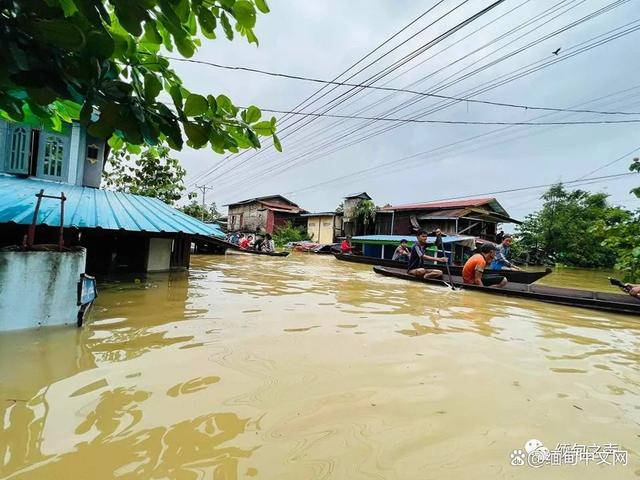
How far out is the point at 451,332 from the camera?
575 centimetres

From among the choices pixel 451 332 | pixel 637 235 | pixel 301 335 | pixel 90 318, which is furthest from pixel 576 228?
pixel 90 318

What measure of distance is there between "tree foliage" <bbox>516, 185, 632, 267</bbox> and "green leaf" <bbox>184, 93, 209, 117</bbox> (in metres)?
37.8

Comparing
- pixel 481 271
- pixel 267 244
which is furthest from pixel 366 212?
pixel 481 271

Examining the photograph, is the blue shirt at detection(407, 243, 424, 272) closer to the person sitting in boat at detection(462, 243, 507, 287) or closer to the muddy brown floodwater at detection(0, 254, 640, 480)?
the person sitting in boat at detection(462, 243, 507, 287)

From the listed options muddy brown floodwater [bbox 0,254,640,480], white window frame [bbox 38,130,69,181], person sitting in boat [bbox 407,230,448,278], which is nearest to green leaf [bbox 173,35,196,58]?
muddy brown floodwater [bbox 0,254,640,480]

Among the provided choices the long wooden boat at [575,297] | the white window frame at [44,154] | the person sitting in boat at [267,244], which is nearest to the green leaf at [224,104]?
the long wooden boat at [575,297]

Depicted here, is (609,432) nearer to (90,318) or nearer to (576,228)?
(90,318)

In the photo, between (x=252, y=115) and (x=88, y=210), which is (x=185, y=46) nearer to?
(x=252, y=115)

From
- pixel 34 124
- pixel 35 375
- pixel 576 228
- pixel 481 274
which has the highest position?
pixel 576 228

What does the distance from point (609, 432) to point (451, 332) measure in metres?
2.91

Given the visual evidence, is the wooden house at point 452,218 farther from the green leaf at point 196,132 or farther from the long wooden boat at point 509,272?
the green leaf at point 196,132

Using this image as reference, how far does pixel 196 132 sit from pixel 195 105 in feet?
0.41

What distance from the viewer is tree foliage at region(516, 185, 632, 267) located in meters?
32.2

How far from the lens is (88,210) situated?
8438 mm
